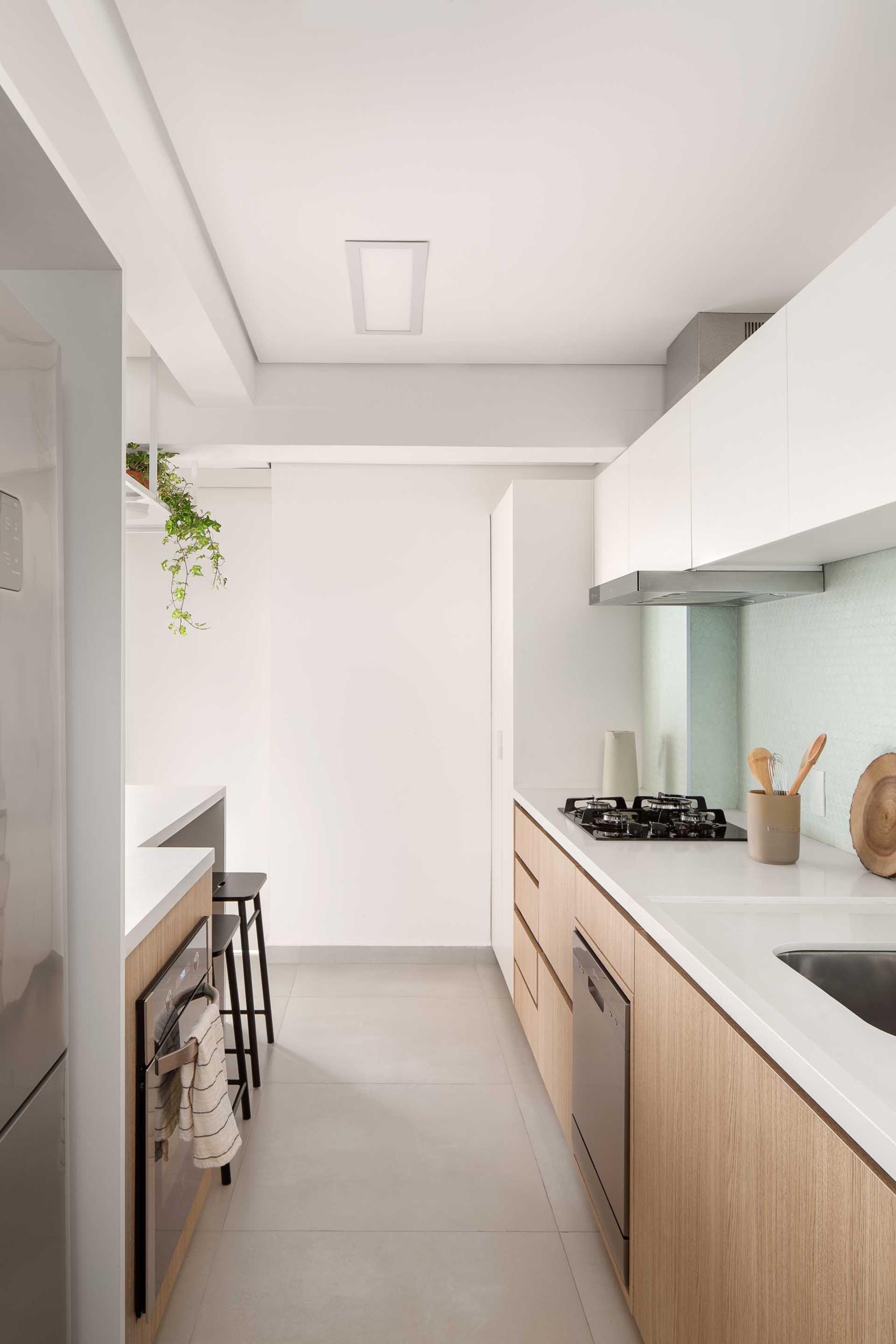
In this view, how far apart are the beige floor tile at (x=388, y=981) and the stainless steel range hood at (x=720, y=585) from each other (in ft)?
6.47

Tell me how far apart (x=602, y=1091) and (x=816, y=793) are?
96 cm

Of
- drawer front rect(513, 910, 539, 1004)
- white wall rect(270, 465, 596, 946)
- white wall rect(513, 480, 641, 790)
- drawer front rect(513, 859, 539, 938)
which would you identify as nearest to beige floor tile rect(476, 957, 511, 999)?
white wall rect(270, 465, 596, 946)

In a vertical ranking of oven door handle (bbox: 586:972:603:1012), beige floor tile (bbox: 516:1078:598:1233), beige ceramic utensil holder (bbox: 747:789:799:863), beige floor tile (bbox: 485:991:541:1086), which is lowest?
beige floor tile (bbox: 485:991:541:1086)

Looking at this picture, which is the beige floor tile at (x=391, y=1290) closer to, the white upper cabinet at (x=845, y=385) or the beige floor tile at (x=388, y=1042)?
the beige floor tile at (x=388, y=1042)

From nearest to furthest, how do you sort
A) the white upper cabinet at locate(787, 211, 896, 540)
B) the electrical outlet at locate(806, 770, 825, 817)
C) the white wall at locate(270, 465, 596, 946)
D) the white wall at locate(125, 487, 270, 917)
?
the white upper cabinet at locate(787, 211, 896, 540) → the electrical outlet at locate(806, 770, 825, 817) → the white wall at locate(270, 465, 596, 946) → the white wall at locate(125, 487, 270, 917)

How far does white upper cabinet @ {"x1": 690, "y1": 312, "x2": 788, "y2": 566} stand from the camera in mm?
1865

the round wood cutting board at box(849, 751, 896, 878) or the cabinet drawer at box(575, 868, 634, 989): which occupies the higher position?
the round wood cutting board at box(849, 751, 896, 878)

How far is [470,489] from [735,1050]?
11.0ft

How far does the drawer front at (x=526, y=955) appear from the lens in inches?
118

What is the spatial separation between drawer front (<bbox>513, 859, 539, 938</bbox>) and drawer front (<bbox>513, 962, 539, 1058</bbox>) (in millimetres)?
239

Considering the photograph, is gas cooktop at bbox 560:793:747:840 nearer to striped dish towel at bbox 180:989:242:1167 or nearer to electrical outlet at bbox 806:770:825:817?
electrical outlet at bbox 806:770:825:817

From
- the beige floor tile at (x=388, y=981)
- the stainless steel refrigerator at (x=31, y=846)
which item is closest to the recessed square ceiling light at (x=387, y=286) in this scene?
the stainless steel refrigerator at (x=31, y=846)

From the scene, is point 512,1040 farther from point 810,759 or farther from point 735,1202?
point 735,1202

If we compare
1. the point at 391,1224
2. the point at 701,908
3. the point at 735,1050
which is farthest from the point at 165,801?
the point at 735,1050
